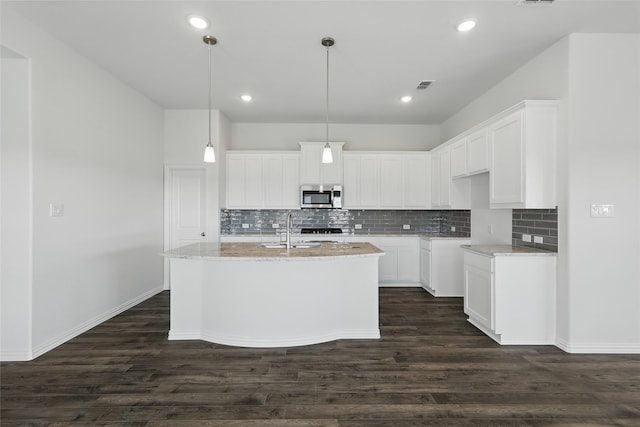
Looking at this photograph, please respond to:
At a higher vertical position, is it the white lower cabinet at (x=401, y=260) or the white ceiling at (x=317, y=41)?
the white ceiling at (x=317, y=41)

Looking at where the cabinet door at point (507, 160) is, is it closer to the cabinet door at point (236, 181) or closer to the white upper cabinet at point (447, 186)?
the white upper cabinet at point (447, 186)

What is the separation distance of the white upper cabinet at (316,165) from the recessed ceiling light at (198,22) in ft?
9.37

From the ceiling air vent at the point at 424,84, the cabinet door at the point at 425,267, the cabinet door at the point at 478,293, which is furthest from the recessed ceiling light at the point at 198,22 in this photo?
the cabinet door at the point at 425,267

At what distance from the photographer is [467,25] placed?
2.75 metres

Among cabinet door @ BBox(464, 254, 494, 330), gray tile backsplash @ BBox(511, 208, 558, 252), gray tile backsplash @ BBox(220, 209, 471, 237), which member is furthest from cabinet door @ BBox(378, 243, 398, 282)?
gray tile backsplash @ BBox(511, 208, 558, 252)

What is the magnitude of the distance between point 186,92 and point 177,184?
1.57 m

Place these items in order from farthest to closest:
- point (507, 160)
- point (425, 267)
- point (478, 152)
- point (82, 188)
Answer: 1. point (425, 267)
2. point (478, 152)
3. point (82, 188)
4. point (507, 160)

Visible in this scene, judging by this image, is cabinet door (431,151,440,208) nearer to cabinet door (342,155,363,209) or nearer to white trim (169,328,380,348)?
cabinet door (342,155,363,209)

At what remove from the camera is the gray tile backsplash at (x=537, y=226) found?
310 cm

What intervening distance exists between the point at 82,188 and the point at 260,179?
2694mm

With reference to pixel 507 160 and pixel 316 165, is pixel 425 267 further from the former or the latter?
pixel 316 165

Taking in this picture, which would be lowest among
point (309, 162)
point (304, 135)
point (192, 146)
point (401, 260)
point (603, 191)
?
point (401, 260)

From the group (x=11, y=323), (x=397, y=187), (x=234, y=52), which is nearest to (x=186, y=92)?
(x=234, y=52)

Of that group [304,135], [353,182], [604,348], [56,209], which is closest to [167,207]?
[56,209]
